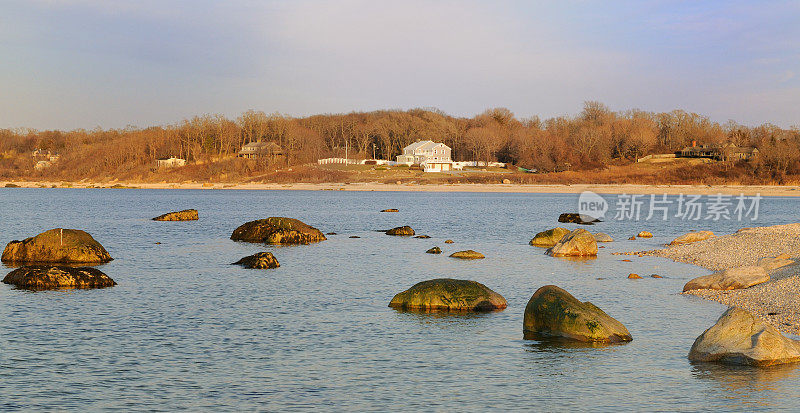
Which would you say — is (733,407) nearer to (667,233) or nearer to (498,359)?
(498,359)

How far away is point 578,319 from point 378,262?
1841 cm

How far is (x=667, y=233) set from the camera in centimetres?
5603

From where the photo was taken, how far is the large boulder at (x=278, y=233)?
4522 cm

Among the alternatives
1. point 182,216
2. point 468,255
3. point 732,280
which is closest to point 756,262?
point 732,280

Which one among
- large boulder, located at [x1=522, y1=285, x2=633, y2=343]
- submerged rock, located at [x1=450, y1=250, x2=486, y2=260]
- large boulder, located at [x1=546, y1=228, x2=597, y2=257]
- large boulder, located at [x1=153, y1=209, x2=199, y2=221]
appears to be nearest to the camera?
large boulder, located at [x1=522, y1=285, x2=633, y2=343]

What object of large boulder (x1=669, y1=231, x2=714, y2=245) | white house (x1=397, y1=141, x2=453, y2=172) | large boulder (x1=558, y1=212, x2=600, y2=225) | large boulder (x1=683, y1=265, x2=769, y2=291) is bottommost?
large boulder (x1=558, y1=212, x2=600, y2=225)

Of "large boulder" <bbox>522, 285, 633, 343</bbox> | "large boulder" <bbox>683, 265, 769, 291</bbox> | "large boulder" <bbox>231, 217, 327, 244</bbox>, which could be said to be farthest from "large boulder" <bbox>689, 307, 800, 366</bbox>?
"large boulder" <bbox>231, 217, 327, 244</bbox>

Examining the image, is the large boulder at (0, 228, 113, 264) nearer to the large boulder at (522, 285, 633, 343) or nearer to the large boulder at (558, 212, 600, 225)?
the large boulder at (522, 285, 633, 343)

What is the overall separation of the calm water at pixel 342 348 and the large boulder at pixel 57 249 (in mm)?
1124

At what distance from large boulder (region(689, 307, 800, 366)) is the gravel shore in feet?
10.5

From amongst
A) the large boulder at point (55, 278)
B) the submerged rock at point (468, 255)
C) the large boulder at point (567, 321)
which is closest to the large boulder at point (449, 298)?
the large boulder at point (567, 321)

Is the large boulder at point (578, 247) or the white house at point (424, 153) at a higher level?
→ the white house at point (424, 153)

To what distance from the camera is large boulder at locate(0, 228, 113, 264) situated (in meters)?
32.1

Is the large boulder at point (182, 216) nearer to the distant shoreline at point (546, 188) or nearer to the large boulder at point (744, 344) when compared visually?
the large boulder at point (744, 344)
